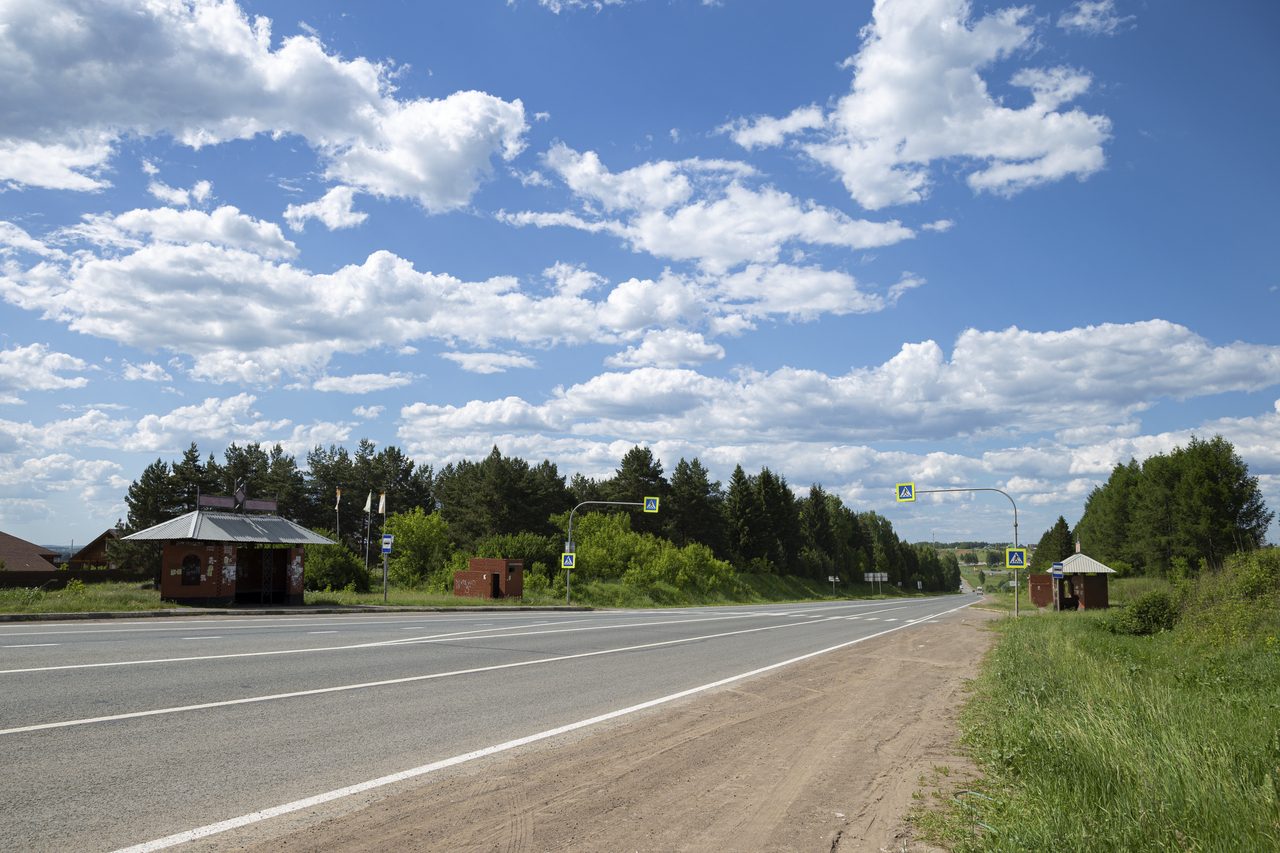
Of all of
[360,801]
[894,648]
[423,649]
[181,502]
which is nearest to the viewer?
[360,801]

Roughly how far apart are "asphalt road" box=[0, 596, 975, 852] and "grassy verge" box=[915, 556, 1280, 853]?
14.1 feet

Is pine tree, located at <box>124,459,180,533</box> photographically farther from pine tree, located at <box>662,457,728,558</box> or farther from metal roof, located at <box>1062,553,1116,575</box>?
metal roof, located at <box>1062,553,1116,575</box>

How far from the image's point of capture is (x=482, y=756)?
6.47 metres

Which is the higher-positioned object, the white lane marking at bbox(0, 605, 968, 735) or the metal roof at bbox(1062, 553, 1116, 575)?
the white lane marking at bbox(0, 605, 968, 735)

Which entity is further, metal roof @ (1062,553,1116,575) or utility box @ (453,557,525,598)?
metal roof @ (1062,553,1116,575)

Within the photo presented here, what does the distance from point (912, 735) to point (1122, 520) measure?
93514mm

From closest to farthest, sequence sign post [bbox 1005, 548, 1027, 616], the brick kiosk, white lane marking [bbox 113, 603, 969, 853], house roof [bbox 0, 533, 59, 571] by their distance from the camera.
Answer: white lane marking [bbox 113, 603, 969, 853]
the brick kiosk
sign post [bbox 1005, 548, 1027, 616]
house roof [bbox 0, 533, 59, 571]

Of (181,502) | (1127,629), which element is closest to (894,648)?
(1127,629)

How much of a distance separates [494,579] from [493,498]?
104ft

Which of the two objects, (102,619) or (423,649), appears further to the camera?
(102,619)

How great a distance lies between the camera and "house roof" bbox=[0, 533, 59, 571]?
66.8 m

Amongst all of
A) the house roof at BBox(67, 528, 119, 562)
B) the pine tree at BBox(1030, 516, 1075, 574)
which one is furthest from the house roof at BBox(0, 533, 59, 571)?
the pine tree at BBox(1030, 516, 1075, 574)

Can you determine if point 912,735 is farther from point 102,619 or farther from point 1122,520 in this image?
point 1122,520

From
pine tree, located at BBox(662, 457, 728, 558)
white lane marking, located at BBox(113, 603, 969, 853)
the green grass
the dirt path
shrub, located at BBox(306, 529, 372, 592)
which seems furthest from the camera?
pine tree, located at BBox(662, 457, 728, 558)
